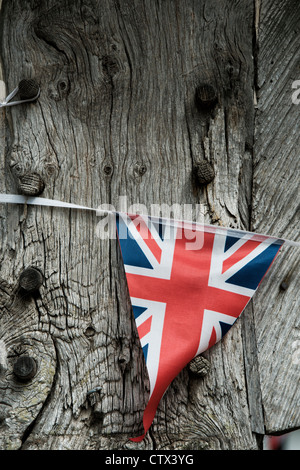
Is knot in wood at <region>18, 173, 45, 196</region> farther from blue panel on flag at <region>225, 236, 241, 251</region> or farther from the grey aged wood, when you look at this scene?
blue panel on flag at <region>225, 236, 241, 251</region>

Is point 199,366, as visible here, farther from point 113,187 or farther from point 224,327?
point 113,187

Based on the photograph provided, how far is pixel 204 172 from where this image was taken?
2320mm

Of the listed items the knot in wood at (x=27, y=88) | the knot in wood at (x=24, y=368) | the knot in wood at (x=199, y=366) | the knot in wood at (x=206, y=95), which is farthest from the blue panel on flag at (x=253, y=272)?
the knot in wood at (x=27, y=88)

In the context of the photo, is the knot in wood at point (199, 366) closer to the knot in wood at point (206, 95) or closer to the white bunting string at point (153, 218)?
the white bunting string at point (153, 218)

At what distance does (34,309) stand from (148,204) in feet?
2.22

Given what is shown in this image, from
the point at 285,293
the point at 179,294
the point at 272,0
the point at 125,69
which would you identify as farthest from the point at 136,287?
the point at 272,0

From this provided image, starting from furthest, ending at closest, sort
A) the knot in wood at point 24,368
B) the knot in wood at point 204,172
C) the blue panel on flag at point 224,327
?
the knot in wood at point 204,172 < the blue panel on flag at point 224,327 < the knot in wood at point 24,368

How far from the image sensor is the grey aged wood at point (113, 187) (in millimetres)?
2166

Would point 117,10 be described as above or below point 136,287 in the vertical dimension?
above

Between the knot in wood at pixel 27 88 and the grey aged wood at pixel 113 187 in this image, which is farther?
the knot in wood at pixel 27 88

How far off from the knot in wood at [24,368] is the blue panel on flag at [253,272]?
2.94 feet

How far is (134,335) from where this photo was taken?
2.24 m

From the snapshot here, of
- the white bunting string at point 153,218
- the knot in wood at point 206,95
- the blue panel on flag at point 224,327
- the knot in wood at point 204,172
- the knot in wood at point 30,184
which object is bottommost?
the blue panel on flag at point 224,327

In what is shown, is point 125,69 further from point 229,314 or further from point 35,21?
point 229,314
